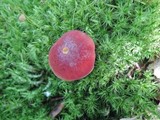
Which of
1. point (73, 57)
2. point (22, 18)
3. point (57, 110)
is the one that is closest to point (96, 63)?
point (73, 57)

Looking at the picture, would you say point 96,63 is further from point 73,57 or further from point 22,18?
point 22,18

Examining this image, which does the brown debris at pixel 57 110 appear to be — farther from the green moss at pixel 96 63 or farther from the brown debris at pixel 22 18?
the brown debris at pixel 22 18

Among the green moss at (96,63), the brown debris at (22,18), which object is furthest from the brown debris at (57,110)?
the brown debris at (22,18)

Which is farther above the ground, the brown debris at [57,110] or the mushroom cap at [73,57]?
the mushroom cap at [73,57]

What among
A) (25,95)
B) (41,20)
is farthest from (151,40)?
(25,95)

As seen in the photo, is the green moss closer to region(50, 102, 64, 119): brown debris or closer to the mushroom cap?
region(50, 102, 64, 119): brown debris

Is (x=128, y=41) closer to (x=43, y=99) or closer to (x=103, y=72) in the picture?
(x=103, y=72)

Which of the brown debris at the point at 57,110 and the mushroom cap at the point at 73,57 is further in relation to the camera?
the brown debris at the point at 57,110

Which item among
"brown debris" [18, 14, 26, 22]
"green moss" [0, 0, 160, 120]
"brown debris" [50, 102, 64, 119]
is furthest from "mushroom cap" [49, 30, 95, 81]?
"brown debris" [18, 14, 26, 22]
